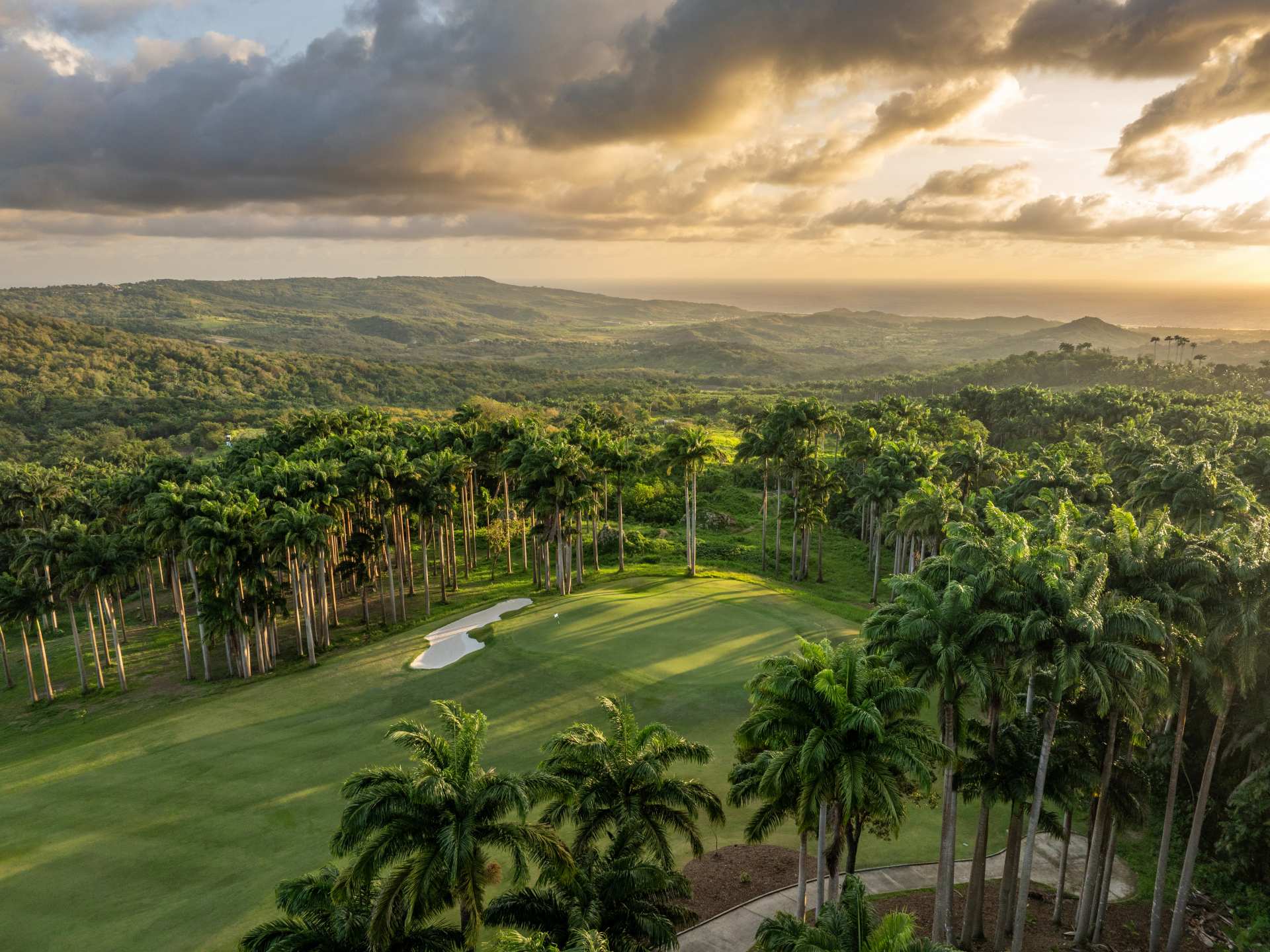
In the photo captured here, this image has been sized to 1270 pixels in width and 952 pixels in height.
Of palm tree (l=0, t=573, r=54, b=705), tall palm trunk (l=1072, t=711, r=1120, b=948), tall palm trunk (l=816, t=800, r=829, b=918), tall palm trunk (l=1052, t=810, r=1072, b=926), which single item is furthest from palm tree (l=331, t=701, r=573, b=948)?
palm tree (l=0, t=573, r=54, b=705)

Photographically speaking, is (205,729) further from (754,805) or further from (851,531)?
(851,531)

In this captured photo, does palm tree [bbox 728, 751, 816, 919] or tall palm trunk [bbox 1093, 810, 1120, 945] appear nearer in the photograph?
palm tree [bbox 728, 751, 816, 919]

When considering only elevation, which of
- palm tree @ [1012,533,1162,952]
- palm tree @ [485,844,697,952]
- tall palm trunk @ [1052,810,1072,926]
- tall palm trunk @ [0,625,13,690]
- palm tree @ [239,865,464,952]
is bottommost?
tall palm trunk @ [0,625,13,690]

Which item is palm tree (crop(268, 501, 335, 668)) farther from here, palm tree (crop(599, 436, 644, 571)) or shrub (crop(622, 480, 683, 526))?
shrub (crop(622, 480, 683, 526))

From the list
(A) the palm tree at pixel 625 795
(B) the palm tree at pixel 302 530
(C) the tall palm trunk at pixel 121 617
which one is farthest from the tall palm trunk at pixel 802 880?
(C) the tall palm trunk at pixel 121 617

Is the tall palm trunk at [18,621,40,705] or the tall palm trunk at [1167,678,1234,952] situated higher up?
the tall palm trunk at [1167,678,1234,952]

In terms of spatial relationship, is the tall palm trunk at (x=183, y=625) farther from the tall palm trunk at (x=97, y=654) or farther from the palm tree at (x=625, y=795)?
the palm tree at (x=625, y=795)
